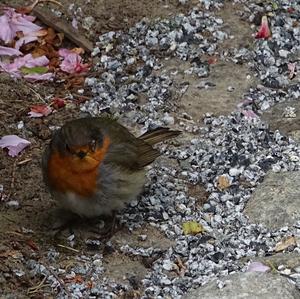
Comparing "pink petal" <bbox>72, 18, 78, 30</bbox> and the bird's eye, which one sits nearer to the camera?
the bird's eye

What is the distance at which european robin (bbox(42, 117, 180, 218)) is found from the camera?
500 centimetres

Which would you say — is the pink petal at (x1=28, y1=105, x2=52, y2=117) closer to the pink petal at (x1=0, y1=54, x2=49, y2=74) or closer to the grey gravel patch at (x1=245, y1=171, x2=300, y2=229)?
the pink petal at (x1=0, y1=54, x2=49, y2=74)

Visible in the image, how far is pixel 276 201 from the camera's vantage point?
521cm

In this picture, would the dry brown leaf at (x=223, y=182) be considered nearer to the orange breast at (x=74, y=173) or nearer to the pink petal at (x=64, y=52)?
the orange breast at (x=74, y=173)

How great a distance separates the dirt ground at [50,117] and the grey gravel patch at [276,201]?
1.07ft

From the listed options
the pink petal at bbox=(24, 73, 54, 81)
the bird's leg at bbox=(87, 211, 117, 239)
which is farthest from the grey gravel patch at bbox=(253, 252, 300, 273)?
the pink petal at bbox=(24, 73, 54, 81)

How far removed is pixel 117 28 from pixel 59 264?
231 centimetres

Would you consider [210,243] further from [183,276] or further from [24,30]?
[24,30]

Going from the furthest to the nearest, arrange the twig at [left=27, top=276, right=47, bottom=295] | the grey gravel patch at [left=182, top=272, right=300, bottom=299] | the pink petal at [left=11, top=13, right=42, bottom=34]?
1. the pink petal at [left=11, top=13, right=42, bottom=34]
2. the twig at [left=27, top=276, right=47, bottom=295]
3. the grey gravel patch at [left=182, top=272, right=300, bottom=299]

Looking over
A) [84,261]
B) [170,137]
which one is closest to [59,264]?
[84,261]

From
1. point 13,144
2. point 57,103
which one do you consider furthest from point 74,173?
point 57,103

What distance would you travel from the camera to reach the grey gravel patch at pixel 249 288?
4.45 meters

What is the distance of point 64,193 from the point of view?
5.07 m

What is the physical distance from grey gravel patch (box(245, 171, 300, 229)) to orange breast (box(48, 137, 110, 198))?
0.82 m
